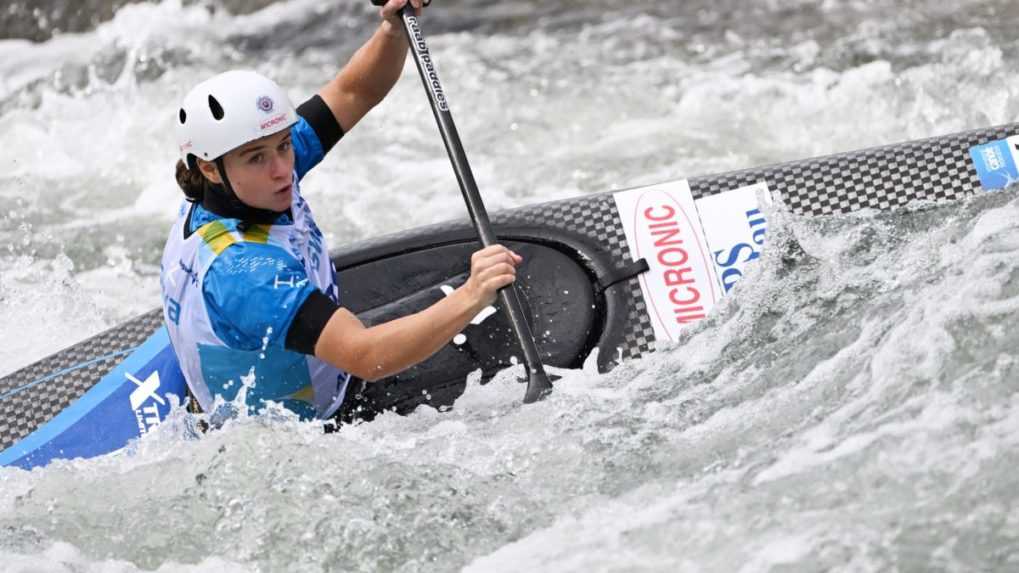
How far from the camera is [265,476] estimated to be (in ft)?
10.2

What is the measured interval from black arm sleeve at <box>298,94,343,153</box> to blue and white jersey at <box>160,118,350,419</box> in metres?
0.21

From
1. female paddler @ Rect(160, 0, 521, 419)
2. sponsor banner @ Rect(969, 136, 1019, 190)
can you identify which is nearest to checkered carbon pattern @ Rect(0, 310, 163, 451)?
female paddler @ Rect(160, 0, 521, 419)

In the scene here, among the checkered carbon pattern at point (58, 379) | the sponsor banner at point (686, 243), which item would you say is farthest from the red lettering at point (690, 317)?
the checkered carbon pattern at point (58, 379)

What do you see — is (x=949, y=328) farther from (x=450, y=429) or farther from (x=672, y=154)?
(x=672, y=154)

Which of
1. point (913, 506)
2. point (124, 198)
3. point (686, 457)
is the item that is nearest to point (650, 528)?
point (686, 457)

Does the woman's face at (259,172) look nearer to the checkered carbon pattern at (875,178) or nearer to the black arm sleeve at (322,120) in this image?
the black arm sleeve at (322,120)

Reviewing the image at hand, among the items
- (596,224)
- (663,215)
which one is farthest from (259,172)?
(663,215)

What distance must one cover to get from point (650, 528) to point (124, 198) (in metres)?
4.30

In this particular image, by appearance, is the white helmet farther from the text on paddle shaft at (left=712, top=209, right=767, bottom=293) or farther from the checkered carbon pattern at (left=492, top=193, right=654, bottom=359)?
the text on paddle shaft at (left=712, top=209, right=767, bottom=293)

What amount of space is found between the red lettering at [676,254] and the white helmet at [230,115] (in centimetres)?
134

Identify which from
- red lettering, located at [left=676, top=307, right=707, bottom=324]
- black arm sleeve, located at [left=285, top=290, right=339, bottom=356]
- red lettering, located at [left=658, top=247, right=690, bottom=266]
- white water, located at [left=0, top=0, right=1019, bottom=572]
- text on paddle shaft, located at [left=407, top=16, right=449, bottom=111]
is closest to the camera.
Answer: white water, located at [left=0, top=0, right=1019, bottom=572]

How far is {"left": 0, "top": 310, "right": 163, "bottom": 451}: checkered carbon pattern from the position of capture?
3.97 meters

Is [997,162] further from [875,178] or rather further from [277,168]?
[277,168]

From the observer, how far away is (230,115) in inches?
117
